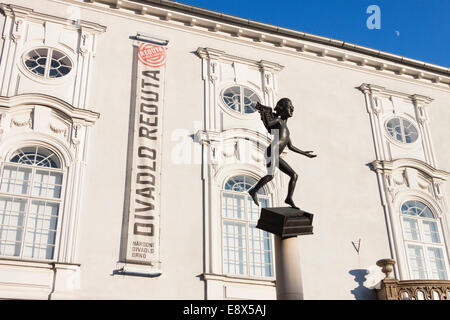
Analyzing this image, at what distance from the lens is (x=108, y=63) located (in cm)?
1620

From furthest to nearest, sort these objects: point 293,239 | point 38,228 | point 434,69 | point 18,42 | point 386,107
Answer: point 434,69 → point 386,107 → point 18,42 → point 38,228 → point 293,239

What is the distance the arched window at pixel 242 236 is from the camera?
→ 48.9 feet

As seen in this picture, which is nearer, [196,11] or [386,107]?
[196,11]

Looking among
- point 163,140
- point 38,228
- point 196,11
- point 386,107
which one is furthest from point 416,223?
point 38,228

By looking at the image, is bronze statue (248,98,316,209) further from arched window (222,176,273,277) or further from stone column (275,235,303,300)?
arched window (222,176,273,277)

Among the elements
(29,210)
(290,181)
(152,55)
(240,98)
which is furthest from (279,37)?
(290,181)

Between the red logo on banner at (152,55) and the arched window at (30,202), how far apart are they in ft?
13.3

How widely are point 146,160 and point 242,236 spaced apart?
3307mm

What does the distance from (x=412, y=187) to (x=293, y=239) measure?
32.3 feet

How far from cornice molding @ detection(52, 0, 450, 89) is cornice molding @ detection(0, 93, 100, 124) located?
3.59 meters

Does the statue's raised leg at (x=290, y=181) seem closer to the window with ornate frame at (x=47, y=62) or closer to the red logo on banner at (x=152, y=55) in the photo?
the red logo on banner at (x=152, y=55)

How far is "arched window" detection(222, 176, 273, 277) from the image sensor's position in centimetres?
1490
